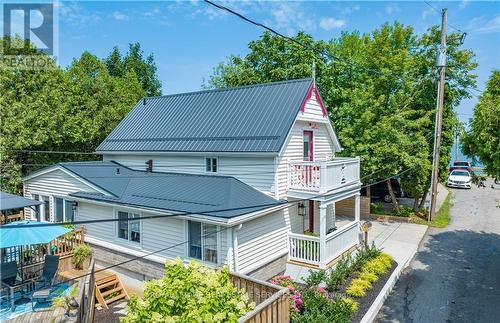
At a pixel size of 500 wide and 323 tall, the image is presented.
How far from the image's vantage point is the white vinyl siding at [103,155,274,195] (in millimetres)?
13633

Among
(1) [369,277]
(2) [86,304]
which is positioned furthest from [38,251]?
(1) [369,277]

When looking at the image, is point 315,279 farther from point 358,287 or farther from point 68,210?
point 68,210

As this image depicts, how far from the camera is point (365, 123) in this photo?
68.9 ft

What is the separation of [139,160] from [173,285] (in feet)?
41.5

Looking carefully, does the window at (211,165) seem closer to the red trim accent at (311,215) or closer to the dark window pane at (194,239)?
the dark window pane at (194,239)

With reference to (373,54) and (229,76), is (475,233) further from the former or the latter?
(229,76)

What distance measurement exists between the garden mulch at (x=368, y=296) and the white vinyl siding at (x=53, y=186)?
11.2 metres

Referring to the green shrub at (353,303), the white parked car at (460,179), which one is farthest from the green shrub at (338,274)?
the white parked car at (460,179)

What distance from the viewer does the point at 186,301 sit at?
613 cm

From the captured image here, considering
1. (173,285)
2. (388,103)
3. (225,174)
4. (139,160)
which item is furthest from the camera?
(388,103)

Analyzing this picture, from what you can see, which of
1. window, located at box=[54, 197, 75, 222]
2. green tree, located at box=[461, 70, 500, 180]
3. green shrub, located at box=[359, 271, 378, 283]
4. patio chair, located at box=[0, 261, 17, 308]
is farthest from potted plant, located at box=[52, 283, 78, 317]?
green tree, located at box=[461, 70, 500, 180]

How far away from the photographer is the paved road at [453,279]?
421 inches

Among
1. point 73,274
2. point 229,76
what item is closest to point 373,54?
point 229,76

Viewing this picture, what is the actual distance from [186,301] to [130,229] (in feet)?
27.7
